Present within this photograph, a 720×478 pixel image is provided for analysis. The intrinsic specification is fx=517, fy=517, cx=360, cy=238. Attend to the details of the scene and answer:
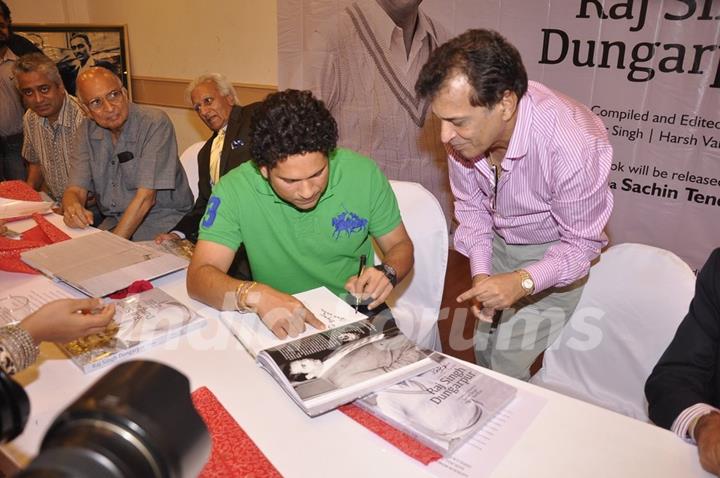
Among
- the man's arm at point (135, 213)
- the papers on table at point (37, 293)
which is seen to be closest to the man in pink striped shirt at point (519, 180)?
the papers on table at point (37, 293)

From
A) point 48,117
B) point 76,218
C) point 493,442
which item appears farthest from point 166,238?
point 493,442

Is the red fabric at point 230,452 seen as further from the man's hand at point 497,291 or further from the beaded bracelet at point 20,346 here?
the man's hand at point 497,291

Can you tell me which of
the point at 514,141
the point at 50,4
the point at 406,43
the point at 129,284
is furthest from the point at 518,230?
the point at 50,4

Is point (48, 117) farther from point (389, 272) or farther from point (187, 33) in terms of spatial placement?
point (389, 272)

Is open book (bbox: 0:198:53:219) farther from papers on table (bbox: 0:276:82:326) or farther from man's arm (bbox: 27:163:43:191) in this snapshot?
man's arm (bbox: 27:163:43:191)

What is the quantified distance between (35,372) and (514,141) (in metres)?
1.39

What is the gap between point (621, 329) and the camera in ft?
4.77

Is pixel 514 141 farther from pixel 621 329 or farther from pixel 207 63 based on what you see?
pixel 207 63

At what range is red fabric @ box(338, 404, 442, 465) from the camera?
3.12 ft

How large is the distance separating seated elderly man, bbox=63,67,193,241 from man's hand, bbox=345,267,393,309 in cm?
149

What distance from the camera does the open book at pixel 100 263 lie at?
1621 millimetres

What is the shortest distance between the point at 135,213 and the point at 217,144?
524 millimetres

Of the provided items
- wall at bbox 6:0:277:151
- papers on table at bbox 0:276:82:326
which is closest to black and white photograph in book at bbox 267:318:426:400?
papers on table at bbox 0:276:82:326

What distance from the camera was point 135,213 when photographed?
254cm
